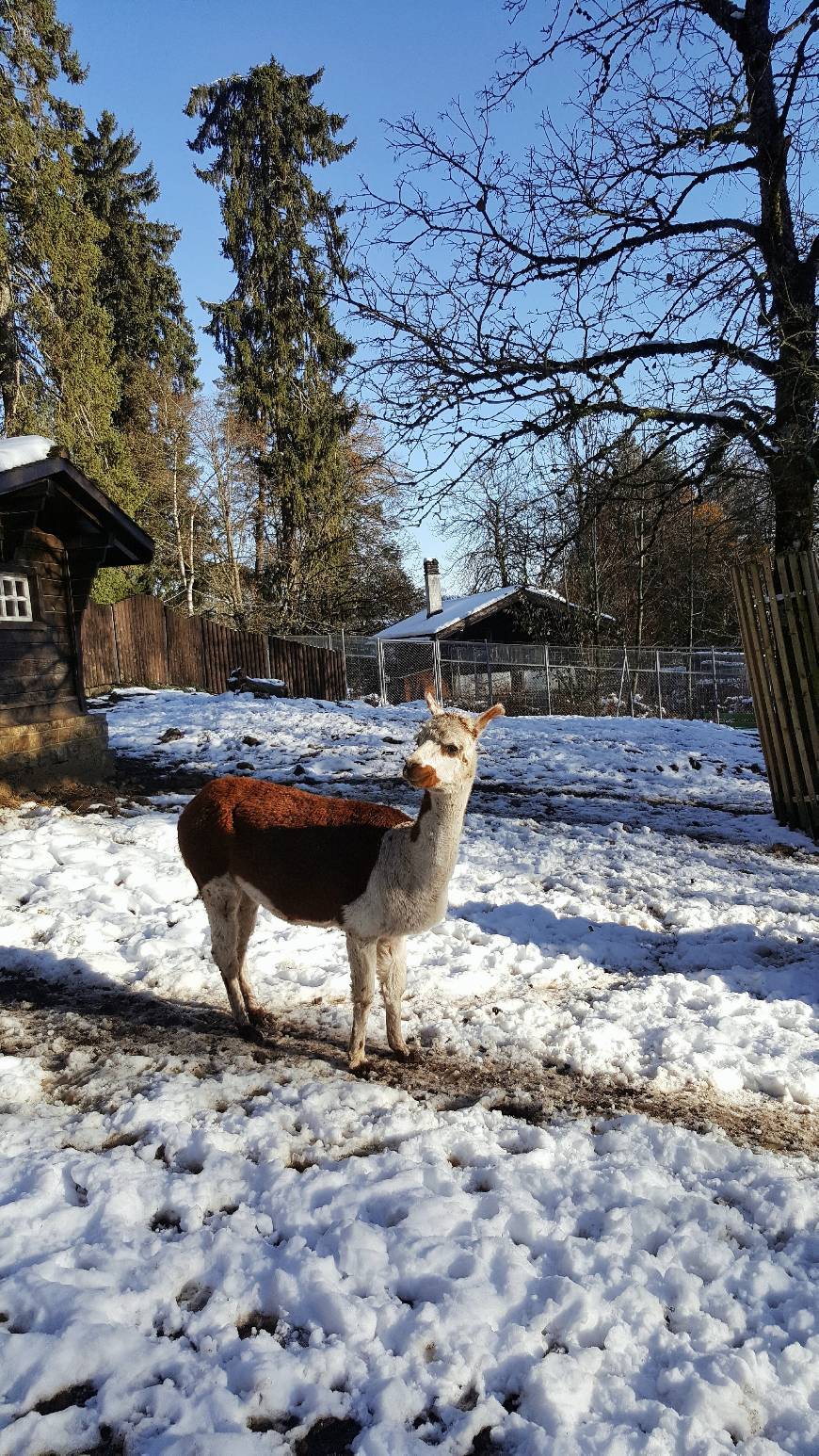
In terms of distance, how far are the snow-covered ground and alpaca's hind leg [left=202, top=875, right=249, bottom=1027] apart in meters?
0.22

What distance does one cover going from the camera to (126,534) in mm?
10797

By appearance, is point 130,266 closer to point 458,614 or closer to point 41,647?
point 458,614

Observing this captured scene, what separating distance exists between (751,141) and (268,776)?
8600 mm

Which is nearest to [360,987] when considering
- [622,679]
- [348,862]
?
[348,862]

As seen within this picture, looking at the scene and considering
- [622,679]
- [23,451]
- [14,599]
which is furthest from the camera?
[622,679]

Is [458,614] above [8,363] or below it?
below

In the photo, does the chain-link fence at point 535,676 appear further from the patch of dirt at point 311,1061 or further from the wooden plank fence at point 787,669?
the patch of dirt at point 311,1061

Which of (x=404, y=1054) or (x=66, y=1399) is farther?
(x=404, y=1054)

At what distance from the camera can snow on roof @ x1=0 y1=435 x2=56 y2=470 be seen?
909cm

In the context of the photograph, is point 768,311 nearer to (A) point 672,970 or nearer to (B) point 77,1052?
(A) point 672,970

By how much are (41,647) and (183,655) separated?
15.9 metres

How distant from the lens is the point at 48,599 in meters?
10.3

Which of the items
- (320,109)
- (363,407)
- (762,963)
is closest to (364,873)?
(762,963)

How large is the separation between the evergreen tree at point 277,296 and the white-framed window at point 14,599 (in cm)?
2366
